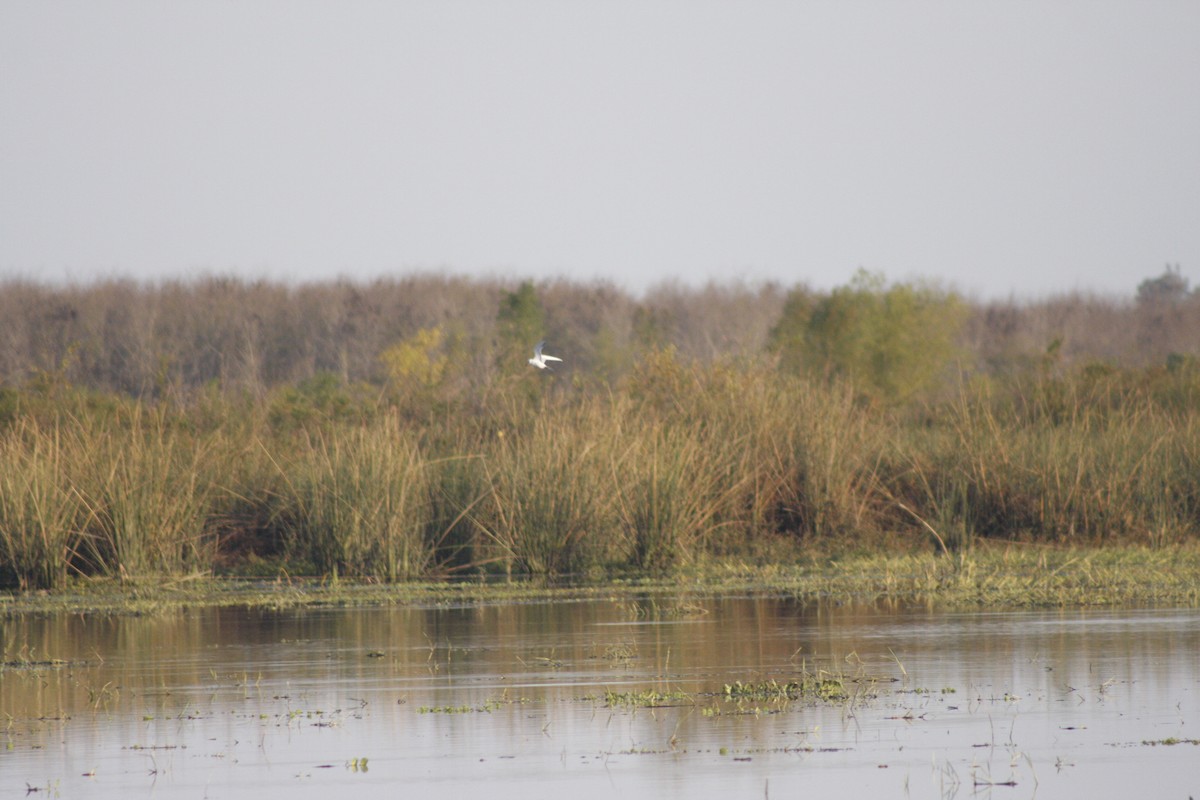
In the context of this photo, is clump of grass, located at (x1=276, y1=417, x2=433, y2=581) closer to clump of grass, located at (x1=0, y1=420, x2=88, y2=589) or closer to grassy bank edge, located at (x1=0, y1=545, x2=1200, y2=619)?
→ grassy bank edge, located at (x1=0, y1=545, x2=1200, y2=619)

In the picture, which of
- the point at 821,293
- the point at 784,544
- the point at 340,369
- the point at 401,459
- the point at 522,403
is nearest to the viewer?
the point at 401,459

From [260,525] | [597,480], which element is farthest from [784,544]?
[260,525]

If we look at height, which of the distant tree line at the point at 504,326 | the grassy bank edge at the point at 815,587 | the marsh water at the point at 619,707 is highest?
the distant tree line at the point at 504,326

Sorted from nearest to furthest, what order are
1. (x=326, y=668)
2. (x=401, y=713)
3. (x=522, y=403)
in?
(x=401, y=713)
(x=326, y=668)
(x=522, y=403)

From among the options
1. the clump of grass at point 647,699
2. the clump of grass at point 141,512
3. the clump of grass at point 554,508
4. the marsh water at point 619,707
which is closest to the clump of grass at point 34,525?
the clump of grass at point 141,512

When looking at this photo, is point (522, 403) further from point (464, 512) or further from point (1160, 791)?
point (1160, 791)

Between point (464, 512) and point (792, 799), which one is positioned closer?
point (792, 799)

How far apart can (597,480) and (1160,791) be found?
11.2m

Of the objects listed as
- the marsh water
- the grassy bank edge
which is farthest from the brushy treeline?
the marsh water

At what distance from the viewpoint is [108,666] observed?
11297 millimetres

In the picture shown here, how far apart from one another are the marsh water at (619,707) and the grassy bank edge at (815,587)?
1143 mm

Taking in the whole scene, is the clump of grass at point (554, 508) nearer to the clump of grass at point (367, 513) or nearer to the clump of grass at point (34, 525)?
the clump of grass at point (367, 513)

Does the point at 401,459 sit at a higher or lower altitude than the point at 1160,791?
higher

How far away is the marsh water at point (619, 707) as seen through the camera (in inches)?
294
